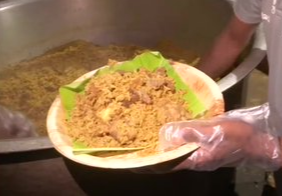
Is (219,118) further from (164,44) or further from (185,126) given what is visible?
(164,44)

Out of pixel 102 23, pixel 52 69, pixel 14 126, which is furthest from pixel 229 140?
pixel 102 23

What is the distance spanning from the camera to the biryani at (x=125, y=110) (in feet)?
3.10

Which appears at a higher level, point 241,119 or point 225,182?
point 241,119

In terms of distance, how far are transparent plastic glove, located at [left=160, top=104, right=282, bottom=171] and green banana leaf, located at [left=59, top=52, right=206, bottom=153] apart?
58 mm

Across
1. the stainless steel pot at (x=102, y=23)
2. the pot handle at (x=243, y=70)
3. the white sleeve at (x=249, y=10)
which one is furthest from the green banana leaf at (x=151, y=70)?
the stainless steel pot at (x=102, y=23)

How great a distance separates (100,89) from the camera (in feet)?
3.31

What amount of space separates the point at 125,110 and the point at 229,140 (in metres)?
0.21

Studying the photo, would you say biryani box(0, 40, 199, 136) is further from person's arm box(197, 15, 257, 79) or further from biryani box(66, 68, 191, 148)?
biryani box(66, 68, 191, 148)

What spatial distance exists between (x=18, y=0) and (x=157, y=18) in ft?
1.59

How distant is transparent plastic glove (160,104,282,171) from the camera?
940mm

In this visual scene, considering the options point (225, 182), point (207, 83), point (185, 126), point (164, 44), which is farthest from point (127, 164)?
point (164, 44)

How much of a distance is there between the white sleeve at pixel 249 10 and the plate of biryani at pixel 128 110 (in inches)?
9.8

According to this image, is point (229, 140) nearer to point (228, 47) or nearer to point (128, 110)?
point (128, 110)

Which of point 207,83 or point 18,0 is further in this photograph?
point 18,0
